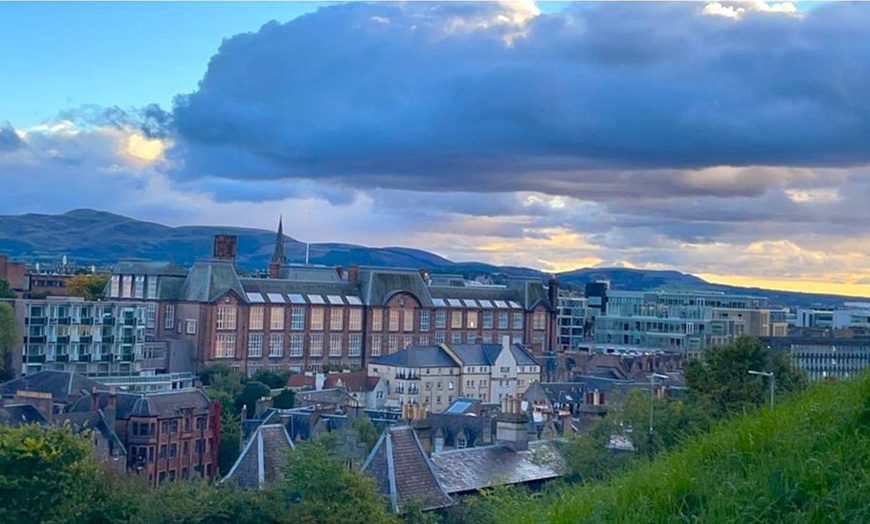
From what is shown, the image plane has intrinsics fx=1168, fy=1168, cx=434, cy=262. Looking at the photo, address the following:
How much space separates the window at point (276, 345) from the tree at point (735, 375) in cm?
7496

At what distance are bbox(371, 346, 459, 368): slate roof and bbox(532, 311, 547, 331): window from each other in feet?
135

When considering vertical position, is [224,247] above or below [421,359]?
above

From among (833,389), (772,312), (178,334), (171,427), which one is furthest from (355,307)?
(833,389)

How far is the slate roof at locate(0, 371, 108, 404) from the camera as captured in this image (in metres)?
69.6

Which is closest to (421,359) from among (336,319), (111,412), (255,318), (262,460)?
(255,318)

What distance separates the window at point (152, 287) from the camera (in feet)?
384

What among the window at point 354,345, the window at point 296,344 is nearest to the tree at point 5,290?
the window at point 296,344

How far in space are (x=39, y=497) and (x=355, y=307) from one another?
282 ft

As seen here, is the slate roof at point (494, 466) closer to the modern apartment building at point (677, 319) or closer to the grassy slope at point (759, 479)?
the grassy slope at point (759, 479)

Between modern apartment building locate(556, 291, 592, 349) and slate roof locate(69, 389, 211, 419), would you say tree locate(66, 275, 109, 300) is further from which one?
slate roof locate(69, 389, 211, 419)

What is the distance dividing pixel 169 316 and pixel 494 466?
76.0 meters

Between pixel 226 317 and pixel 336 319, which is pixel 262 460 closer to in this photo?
pixel 226 317

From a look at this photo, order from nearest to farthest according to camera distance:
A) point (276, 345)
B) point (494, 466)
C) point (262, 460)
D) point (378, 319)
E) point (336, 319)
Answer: point (262, 460), point (494, 466), point (276, 345), point (336, 319), point (378, 319)

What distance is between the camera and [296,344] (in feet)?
398
